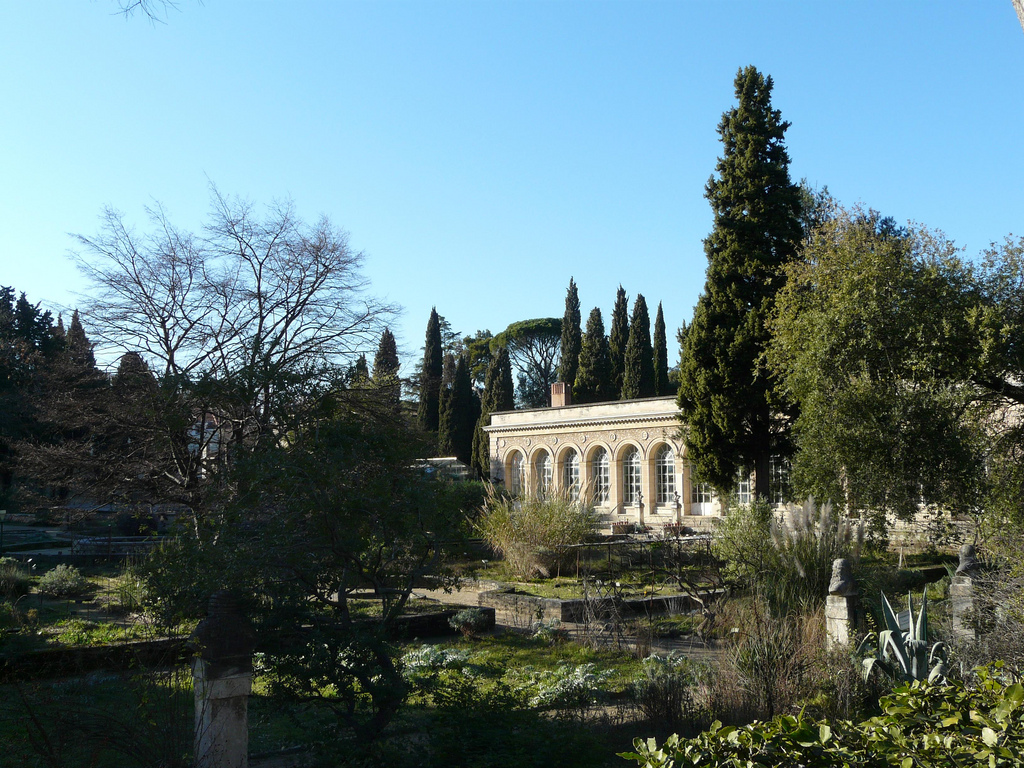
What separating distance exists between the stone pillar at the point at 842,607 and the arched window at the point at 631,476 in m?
23.0

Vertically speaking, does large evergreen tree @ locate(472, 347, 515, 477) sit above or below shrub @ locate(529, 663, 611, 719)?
above

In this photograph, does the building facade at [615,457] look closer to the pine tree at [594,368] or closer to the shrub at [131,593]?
the pine tree at [594,368]

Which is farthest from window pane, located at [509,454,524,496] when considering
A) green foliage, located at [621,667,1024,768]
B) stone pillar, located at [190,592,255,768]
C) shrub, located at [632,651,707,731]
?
green foliage, located at [621,667,1024,768]

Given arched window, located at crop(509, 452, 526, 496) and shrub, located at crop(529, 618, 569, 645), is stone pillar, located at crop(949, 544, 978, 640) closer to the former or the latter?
shrub, located at crop(529, 618, 569, 645)

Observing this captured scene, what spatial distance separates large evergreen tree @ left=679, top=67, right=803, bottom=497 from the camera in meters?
20.8

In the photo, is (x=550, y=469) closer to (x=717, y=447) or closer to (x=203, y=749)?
(x=717, y=447)

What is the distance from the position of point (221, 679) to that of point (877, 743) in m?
3.37

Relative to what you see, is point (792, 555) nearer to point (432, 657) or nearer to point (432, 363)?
point (432, 657)

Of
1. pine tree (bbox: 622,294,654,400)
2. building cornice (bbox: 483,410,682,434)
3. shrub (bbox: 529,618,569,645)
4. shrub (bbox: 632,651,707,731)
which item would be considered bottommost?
shrub (bbox: 529,618,569,645)

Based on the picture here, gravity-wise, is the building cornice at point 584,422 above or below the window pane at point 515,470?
above

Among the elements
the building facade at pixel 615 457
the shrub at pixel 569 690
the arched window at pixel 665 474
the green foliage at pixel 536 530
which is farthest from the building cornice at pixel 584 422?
the shrub at pixel 569 690

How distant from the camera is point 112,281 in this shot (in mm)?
15375

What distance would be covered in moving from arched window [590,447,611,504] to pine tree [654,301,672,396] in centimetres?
672

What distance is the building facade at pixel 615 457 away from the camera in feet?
92.9
